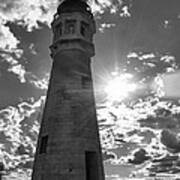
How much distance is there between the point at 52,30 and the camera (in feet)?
80.2

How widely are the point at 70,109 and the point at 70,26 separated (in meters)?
7.29

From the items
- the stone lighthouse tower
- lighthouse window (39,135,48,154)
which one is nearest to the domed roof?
the stone lighthouse tower

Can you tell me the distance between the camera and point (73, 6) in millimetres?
24031

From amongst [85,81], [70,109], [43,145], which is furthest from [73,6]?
[43,145]

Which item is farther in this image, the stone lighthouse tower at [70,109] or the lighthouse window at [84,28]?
the lighthouse window at [84,28]

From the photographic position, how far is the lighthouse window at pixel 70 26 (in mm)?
22797

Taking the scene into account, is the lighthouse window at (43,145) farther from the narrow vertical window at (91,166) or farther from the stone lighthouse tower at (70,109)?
the narrow vertical window at (91,166)

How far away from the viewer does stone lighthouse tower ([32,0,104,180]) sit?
1858 centimetres

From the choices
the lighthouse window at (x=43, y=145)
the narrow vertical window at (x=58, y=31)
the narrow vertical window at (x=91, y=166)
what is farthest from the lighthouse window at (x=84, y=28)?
the narrow vertical window at (x=91, y=166)

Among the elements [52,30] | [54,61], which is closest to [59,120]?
[54,61]

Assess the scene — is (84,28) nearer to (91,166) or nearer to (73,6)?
(73,6)

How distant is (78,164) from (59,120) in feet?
10.8

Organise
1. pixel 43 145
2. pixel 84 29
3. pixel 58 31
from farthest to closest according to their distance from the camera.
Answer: pixel 84 29 < pixel 58 31 < pixel 43 145

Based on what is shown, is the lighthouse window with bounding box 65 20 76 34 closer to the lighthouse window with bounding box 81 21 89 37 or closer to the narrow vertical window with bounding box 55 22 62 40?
the narrow vertical window with bounding box 55 22 62 40
